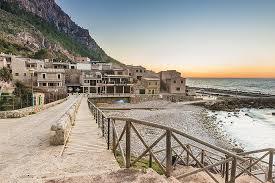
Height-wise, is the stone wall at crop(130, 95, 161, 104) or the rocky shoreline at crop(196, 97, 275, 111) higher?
the stone wall at crop(130, 95, 161, 104)

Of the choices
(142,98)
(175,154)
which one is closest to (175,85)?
(142,98)

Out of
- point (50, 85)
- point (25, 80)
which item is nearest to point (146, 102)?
point (50, 85)

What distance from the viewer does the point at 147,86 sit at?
241ft

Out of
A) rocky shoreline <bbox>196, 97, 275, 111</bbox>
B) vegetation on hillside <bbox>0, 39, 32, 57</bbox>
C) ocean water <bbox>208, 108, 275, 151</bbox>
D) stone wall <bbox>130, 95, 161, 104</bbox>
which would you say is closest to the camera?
ocean water <bbox>208, 108, 275, 151</bbox>

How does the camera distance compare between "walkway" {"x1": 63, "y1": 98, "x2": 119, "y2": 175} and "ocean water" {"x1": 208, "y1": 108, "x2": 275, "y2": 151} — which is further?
"ocean water" {"x1": 208, "y1": 108, "x2": 275, "y2": 151}

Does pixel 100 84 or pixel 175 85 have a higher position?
pixel 100 84

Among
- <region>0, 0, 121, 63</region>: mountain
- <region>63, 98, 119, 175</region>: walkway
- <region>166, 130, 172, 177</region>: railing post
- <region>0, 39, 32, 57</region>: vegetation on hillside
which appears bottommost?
<region>63, 98, 119, 175</region>: walkway

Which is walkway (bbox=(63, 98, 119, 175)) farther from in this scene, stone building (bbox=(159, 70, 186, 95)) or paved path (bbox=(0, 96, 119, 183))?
stone building (bbox=(159, 70, 186, 95))

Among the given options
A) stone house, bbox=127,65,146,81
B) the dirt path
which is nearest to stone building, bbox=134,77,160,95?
stone house, bbox=127,65,146,81

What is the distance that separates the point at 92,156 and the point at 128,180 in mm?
3313

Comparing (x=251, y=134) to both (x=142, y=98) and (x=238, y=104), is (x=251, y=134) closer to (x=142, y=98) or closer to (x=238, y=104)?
(x=142, y=98)

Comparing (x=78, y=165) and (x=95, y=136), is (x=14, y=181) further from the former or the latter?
(x=95, y=136)

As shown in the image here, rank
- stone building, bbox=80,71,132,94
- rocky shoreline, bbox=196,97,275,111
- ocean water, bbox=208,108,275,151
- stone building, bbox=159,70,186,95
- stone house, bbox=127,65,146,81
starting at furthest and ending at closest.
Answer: stone house, bbox=127,65,146,81 → stone building, bbox=159,70,186,95 → stone building, bbox=80,71,132,94 → rocky shoreline, bbox=196,97,275,111 → ocean water, bbox=208,108,275,151

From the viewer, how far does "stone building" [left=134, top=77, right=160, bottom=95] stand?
238 ft
